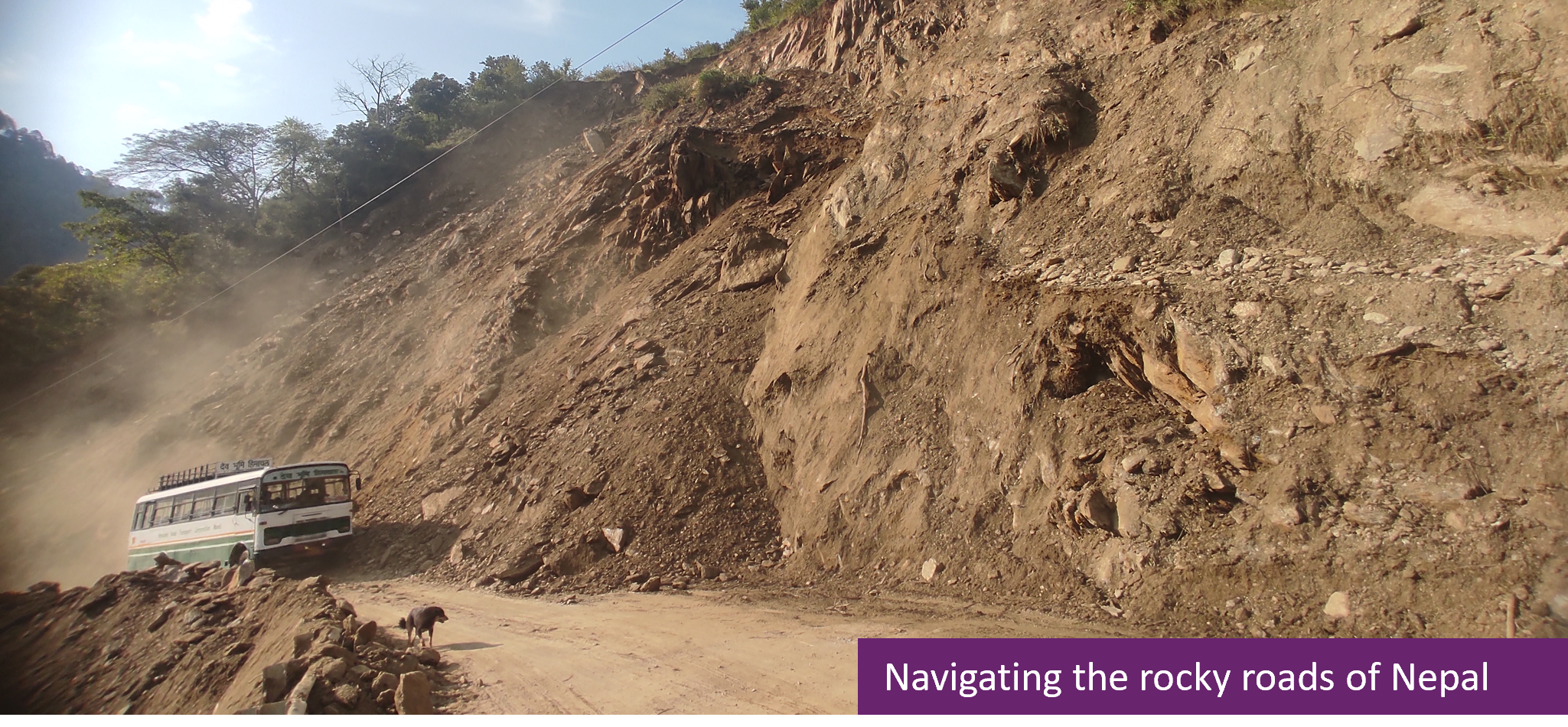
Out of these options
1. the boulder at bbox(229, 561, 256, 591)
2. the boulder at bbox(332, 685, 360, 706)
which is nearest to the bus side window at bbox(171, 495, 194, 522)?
the boulder at bbox(229, 561, 256, 591)

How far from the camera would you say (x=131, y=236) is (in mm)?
31203

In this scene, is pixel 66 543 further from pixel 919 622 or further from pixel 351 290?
pixel 919 622

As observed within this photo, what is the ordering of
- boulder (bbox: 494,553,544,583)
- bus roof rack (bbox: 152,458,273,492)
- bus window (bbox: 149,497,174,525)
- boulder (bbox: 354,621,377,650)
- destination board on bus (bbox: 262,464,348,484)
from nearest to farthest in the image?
boulder (bbox: 354,621,377,650), boulder (bbox: 494,553,544,583), destination board on bus (bbox: 262,464,348,484), bus roof rack (bbox: 152,458,273,492), bus window (bbox: 149,497,174,525)

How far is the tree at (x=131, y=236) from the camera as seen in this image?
101ft

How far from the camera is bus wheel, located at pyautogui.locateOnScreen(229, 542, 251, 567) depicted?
1331cm

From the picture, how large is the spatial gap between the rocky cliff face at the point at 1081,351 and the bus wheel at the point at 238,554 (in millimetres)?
2317

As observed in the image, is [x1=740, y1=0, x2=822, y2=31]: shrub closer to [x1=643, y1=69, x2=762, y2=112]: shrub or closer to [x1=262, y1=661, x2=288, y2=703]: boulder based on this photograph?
[x1=643, y1=69, x2=762, y2=112]: shrub

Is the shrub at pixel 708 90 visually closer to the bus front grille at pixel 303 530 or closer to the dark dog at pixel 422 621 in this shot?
the bus front grille at pixel 303 530

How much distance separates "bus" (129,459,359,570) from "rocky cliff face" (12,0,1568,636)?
3.90ft

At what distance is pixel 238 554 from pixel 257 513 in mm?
1056

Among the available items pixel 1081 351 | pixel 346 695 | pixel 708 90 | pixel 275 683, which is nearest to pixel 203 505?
pixel 275 683

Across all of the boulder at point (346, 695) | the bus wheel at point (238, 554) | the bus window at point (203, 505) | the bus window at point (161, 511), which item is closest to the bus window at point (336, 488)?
the bus wheel at point (238, 554)

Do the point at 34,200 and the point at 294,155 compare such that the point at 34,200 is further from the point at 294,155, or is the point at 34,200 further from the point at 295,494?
the point at 295,494

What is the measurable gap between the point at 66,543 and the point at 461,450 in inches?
668
